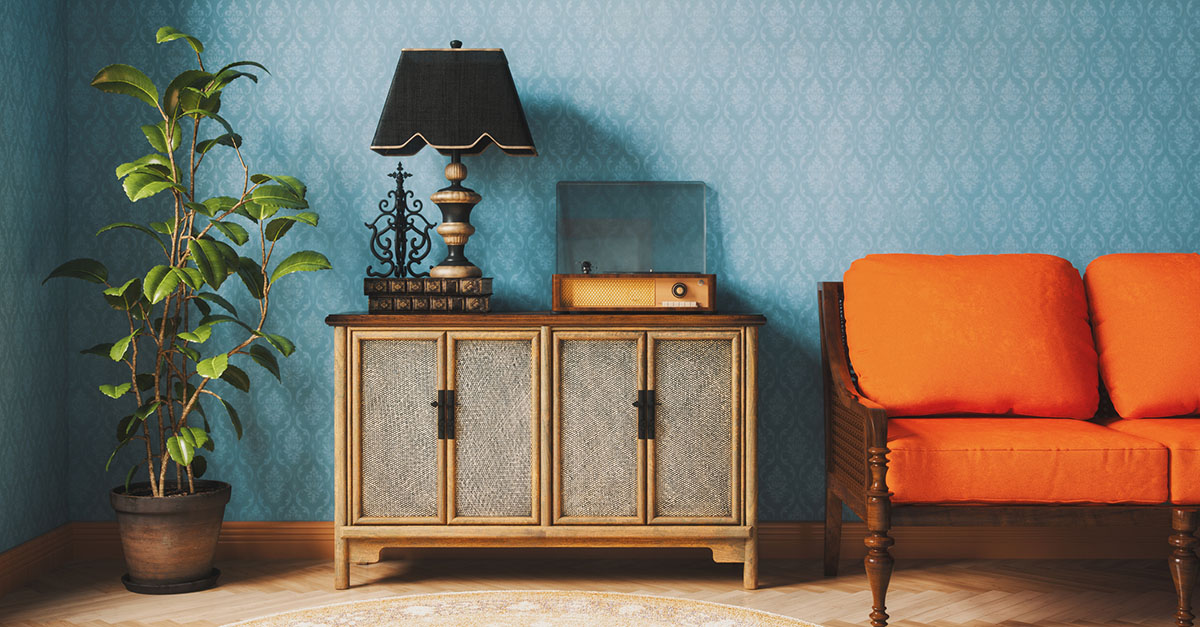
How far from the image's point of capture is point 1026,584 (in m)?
2.74

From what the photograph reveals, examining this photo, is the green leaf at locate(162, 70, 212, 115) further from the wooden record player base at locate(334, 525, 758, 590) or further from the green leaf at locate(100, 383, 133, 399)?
the wooden record player base at locate(334, 525, 758, 590)

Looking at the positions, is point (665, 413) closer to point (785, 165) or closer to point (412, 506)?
point (412, 506)

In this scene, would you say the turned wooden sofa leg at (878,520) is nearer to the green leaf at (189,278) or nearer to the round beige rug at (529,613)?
the round beige rug at (529,613)

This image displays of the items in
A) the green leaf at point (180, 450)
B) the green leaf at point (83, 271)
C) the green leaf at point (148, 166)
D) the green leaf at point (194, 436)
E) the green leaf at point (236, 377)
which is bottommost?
the green leaf at point (180, 450)

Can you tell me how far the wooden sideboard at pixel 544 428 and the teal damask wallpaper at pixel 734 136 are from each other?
0.47 meters

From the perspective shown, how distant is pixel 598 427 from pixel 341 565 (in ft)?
2.77

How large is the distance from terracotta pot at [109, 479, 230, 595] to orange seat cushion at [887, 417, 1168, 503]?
1.94 metres

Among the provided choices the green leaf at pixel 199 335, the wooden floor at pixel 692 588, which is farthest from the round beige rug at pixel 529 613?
the green leaf at pixel 199 335

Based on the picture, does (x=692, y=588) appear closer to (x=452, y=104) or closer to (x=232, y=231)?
(x=452, y=104)

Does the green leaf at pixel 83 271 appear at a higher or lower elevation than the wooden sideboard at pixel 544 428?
higher

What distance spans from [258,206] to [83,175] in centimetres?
80

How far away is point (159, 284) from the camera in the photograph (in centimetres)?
248

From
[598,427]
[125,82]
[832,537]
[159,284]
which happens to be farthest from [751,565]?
[125,82]

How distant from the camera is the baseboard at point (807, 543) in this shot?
118 inches
